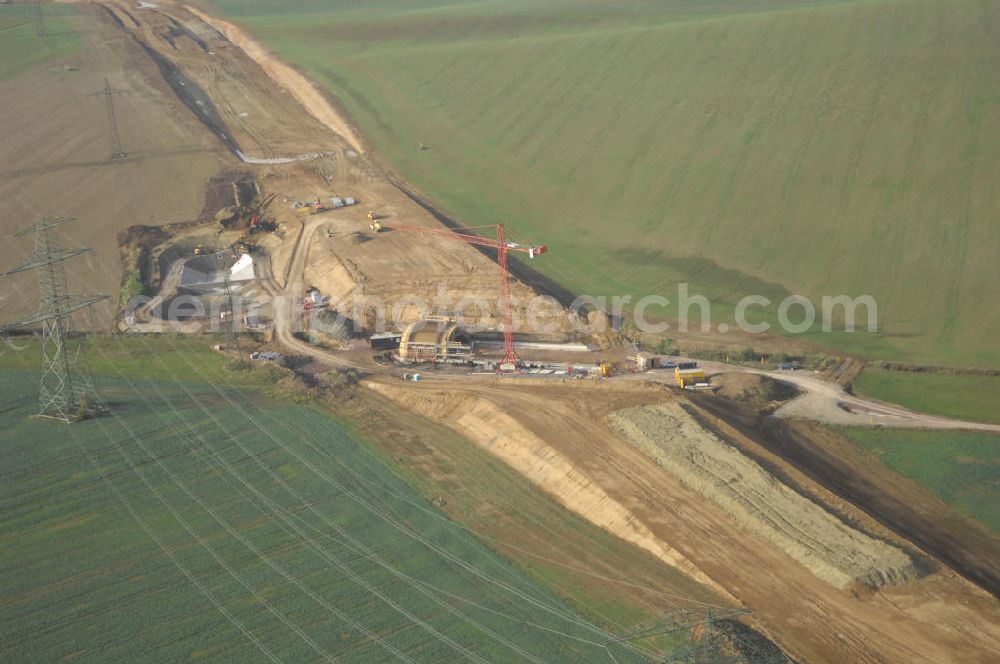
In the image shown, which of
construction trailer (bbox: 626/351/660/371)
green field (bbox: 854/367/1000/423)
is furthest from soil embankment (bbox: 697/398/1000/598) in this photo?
green field (bbox: 854/367/1000/423)

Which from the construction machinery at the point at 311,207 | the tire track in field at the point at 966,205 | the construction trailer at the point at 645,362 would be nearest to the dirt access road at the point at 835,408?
the construction trailer at the point at 645,362

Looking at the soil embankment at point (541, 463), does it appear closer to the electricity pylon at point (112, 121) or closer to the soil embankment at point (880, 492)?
the soil embankment at point (880, 492)

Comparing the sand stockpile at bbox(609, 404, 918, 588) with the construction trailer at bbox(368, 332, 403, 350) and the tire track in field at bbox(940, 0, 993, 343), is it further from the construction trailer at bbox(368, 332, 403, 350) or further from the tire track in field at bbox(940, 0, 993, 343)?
the tire track in field at bbox(940, 0, 993, 343)

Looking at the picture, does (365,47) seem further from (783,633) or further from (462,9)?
(783,633)

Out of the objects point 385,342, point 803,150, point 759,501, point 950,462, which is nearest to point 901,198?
point 803,150

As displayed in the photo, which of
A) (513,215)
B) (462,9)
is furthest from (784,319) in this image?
(462,9)
